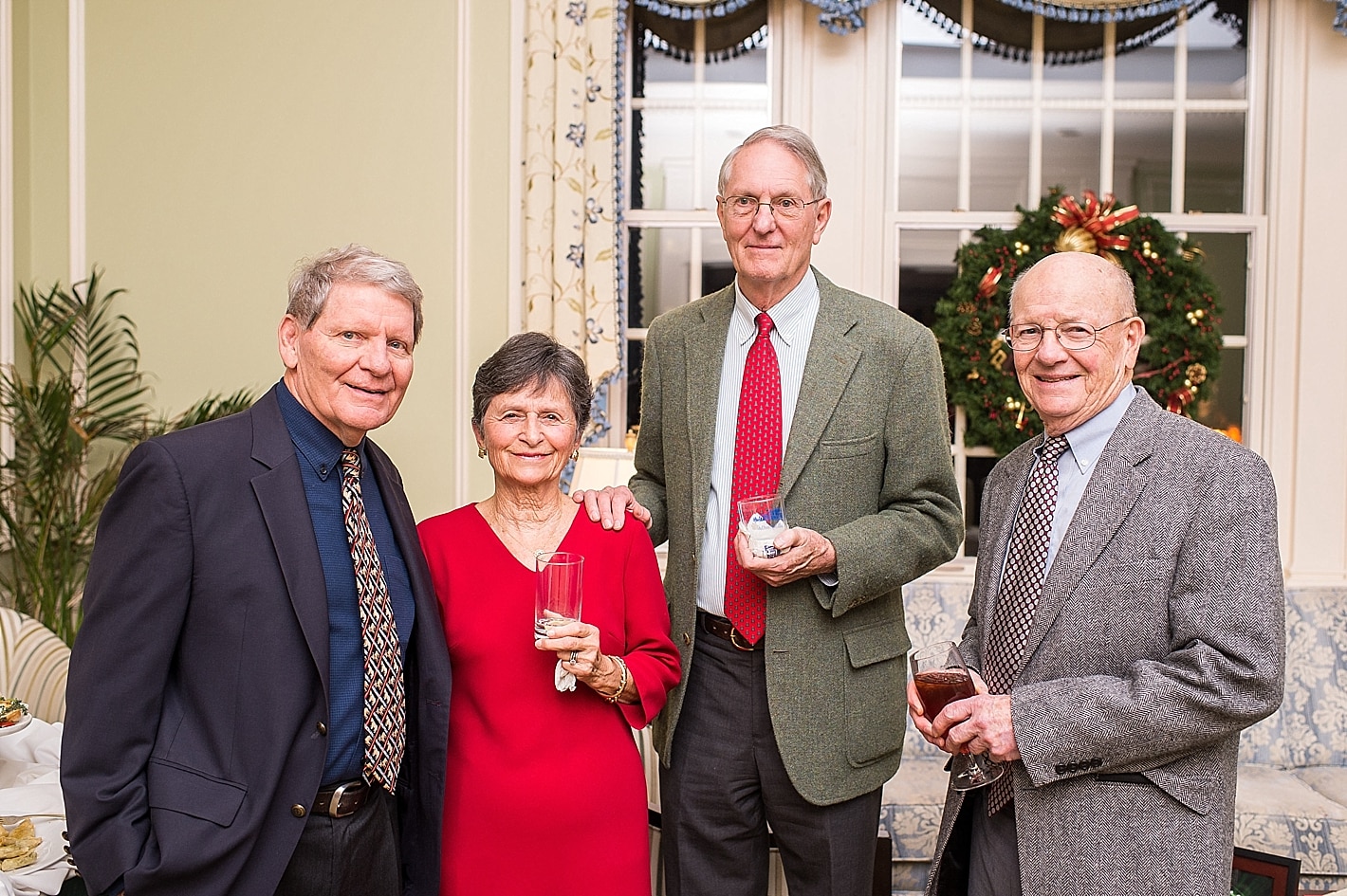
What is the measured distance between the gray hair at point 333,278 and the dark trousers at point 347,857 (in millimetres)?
726

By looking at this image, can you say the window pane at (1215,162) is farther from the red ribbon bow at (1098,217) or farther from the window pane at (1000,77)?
the window pane at (1000,77)

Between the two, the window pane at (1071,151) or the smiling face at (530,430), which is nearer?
the smiling face at (530,430)

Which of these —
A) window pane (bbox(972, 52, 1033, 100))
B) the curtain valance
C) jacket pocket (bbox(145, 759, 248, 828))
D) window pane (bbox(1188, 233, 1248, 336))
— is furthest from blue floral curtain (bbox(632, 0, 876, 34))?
jacket pocket (bbox(145, 759, 248, 828))

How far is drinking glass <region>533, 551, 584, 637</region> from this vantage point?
1606 millimetres

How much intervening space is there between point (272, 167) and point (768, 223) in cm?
277

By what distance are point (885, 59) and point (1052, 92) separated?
70cm

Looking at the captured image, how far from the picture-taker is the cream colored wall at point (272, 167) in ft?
13.3

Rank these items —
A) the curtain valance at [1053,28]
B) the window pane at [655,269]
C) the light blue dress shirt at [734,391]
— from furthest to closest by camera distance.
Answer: the window pane at [655,269] < the curtain valance at [1053,28] < the light blue dress shirt at [734,391]

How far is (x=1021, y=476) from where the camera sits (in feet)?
5.77

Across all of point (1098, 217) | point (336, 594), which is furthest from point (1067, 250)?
point (336, 594)

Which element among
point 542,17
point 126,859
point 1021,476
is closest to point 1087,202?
point 542,17

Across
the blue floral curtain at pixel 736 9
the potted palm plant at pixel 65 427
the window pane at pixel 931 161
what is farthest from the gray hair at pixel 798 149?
the potted palm plant at pixel 65 427

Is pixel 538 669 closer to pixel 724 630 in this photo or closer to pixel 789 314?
pixel 724 630

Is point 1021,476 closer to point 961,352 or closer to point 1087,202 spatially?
point 961,352
